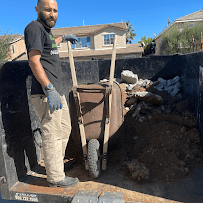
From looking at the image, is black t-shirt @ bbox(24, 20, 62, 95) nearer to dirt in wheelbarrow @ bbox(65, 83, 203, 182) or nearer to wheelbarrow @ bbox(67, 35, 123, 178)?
wheelbarrow @ bbox(67, 35, 123, 178)

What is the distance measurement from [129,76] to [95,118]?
4124mm

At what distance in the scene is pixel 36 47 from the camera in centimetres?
186

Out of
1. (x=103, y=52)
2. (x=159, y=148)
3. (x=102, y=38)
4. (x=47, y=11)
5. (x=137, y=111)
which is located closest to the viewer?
(x=47, y=11)

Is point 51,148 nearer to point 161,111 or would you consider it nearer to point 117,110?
point 117,110

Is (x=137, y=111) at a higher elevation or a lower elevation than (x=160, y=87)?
lower

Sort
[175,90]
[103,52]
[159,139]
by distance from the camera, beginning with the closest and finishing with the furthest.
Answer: [159,139] < [175,90] < [103,52]

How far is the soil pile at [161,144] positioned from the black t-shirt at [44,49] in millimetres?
1640

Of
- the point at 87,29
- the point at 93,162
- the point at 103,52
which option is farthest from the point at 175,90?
the point at 87,29

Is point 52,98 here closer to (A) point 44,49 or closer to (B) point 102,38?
(A) point 44,49

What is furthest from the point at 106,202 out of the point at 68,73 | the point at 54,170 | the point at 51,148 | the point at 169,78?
the point at 169,78

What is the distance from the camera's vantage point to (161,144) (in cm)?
312

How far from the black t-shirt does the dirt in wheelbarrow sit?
1.57m

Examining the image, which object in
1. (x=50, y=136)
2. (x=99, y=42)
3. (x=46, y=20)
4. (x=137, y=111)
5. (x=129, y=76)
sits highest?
(x=99, y=42)

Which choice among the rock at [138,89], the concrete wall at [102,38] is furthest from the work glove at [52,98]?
the concrete wall at [102,38]
